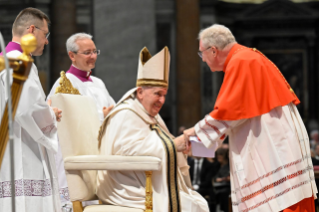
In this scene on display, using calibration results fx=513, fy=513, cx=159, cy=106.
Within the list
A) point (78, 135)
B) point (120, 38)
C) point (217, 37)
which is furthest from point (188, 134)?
point (120, 38)

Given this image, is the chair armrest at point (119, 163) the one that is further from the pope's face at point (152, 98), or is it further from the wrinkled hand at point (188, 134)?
the pope's face at point (152, 98)

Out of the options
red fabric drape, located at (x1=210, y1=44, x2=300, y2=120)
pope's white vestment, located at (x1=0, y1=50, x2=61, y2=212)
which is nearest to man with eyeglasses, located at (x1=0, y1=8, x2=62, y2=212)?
pope's white vestment, located at (x1=0, y1=50, x2=61, y2=212)

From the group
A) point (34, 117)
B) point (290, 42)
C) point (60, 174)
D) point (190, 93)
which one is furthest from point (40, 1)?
point (34, 117)

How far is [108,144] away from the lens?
→ 13.6ft

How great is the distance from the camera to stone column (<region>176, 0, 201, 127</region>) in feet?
37.1

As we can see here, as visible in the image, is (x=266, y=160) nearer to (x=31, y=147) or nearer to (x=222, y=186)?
(x=31, y=147)

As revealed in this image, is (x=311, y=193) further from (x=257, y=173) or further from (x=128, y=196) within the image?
(x=128, y=196)

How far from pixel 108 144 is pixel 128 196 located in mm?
455

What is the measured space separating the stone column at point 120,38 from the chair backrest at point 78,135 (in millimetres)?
4773

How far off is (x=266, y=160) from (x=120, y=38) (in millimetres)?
6186

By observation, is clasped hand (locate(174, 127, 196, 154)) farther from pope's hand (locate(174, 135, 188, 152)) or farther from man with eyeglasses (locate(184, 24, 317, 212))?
man with eyeglasses (locate(184, 24, 317, 212))

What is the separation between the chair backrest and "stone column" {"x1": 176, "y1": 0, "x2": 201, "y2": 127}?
697 centimetres

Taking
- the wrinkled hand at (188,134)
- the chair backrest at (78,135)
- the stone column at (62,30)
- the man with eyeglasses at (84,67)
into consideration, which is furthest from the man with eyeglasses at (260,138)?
the stone column at (62,30)

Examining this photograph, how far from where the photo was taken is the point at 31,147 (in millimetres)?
3340
